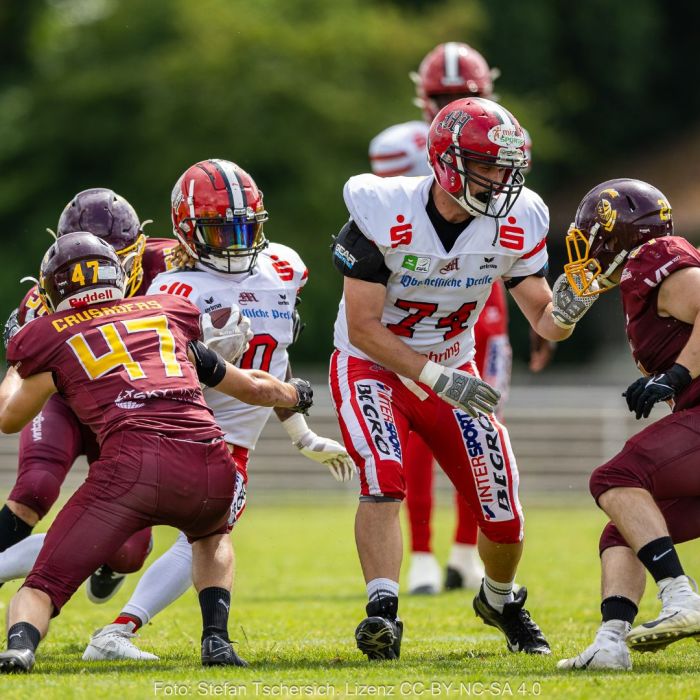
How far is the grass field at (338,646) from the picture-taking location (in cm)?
429

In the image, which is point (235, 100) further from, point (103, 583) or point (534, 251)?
point (534, 251)

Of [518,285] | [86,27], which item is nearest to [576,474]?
[518,285]

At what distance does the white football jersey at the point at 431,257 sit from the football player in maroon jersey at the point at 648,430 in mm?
306

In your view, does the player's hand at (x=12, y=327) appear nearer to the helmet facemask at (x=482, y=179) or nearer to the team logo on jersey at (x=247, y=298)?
the team logo on jersey at (x=247, y=298)

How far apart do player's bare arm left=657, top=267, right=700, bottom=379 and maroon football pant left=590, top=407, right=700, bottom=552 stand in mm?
187

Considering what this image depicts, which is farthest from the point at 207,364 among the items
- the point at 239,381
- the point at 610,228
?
the point at 610,228

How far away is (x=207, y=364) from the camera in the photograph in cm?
501

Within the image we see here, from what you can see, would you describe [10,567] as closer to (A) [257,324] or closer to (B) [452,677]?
(A) [257,324]

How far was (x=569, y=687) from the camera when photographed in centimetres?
429

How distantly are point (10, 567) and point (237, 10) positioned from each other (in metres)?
20.6

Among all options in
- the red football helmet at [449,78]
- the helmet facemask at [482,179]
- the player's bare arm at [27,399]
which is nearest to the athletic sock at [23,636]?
the player's bare arm at [27,399]

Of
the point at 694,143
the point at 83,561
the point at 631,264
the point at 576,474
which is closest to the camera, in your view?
the point at 83,561

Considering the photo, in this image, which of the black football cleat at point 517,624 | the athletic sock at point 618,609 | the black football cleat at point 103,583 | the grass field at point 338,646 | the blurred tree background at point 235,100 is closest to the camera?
the grass field at point 338,646

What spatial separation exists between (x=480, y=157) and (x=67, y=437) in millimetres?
1988
